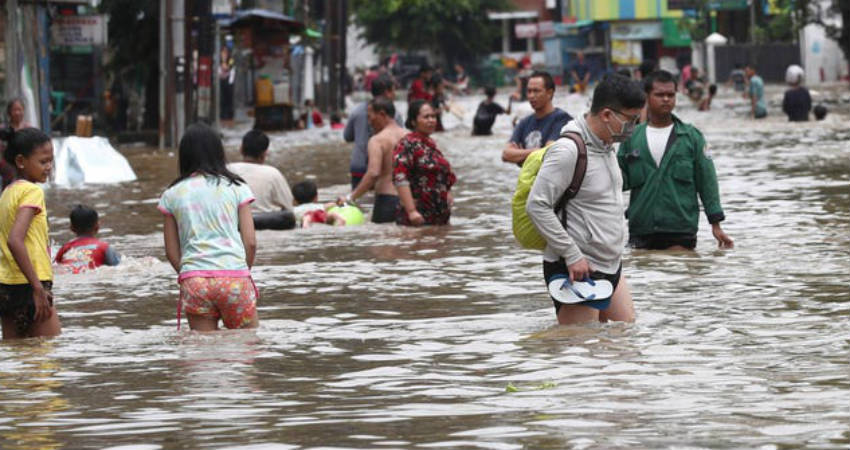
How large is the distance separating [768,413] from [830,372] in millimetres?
1162

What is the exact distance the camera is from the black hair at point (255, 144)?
14.2 meters

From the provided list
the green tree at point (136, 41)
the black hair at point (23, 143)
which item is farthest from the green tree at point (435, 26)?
the black hair at point (23, 143)

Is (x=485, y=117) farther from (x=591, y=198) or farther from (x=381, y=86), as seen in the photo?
(x=591, y=198)

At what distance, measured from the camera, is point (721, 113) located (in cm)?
4462

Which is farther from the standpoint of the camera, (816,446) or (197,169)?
(197,169)

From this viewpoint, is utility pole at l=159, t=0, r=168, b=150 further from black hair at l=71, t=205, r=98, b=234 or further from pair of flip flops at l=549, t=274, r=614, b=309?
pair of flip flops at l=549, t=274, r=614, b=309

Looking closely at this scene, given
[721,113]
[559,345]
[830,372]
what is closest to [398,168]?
[559,345]

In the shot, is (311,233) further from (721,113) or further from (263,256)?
(721,113)

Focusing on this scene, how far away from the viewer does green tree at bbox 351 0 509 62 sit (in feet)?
296

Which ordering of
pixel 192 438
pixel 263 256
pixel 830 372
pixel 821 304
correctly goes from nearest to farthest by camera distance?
pixel 192 438, pixel 830 372, pixel 821 304, pixel 263 256

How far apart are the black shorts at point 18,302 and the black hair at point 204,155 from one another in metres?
1.06

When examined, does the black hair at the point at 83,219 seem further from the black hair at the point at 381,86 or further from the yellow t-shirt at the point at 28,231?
the black hair at the point at 381,86

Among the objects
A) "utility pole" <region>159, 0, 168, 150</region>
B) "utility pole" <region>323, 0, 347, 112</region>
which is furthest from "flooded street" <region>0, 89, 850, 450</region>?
"utility pole" <region>323, 0, 347, 112</region>

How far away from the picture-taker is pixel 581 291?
8.54 metres
